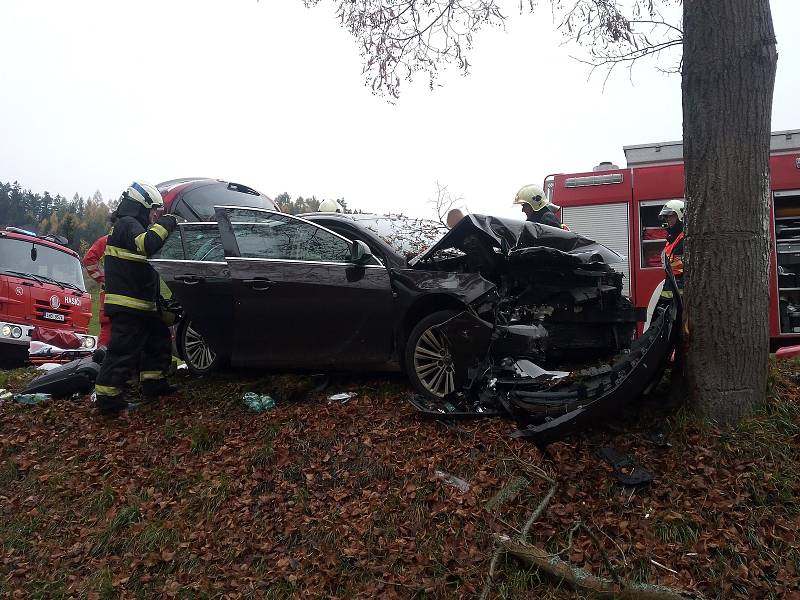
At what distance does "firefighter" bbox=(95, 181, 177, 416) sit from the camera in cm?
543

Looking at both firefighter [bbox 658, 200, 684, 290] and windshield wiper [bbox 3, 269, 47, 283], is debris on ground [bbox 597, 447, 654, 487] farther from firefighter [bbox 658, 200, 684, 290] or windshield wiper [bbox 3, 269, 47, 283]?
windshield wiper [bbox 3, 269, 47, 283]

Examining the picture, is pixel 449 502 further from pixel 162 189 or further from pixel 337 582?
pixel 162 189

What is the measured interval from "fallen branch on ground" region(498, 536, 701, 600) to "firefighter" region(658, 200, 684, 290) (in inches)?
136

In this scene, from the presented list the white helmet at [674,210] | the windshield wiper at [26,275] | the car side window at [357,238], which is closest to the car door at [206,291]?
the car side window at [357,238]

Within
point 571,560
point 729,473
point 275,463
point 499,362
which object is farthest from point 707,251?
point 275,463

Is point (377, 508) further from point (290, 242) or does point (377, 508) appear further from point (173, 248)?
point (173, 248)

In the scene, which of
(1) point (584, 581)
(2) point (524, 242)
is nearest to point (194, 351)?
(2) point (524, 242)

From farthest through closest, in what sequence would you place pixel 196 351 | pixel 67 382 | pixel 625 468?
pixel 196 351
pixel 67 382
pixel 625 468

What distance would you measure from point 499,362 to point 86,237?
58903mm

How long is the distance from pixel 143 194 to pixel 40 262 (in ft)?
18.2

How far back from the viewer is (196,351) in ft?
21.3

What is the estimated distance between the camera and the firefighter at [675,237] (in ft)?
19.5

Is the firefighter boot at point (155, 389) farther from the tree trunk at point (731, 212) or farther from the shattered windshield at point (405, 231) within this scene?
the tree trunk at point (731, 212)

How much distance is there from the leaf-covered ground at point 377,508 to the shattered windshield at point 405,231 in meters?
1.61
